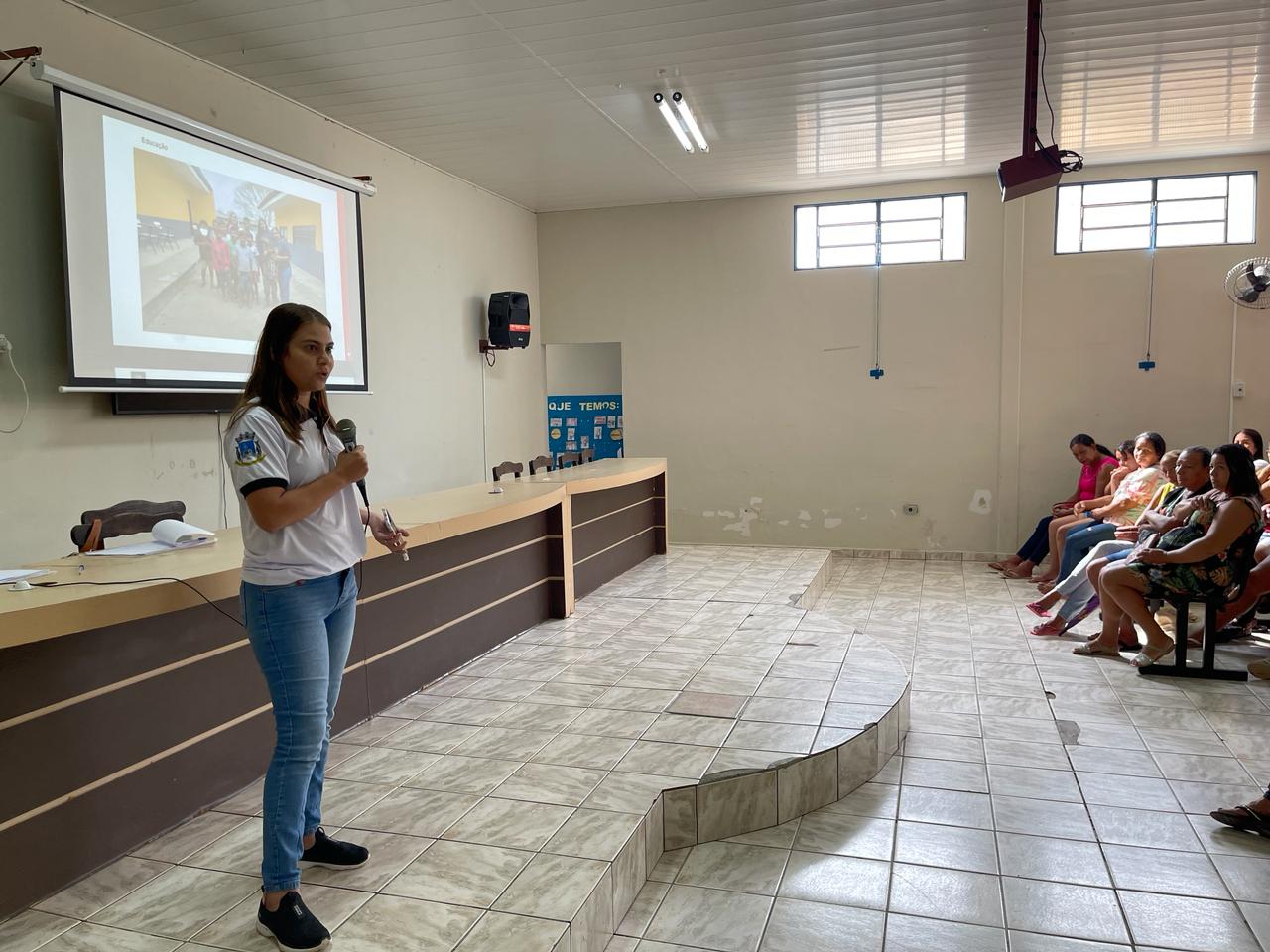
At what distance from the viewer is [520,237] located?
8.24 m

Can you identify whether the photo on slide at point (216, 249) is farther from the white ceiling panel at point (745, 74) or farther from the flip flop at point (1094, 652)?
the flip flop at point (1094, 652)

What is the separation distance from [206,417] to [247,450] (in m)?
3.11

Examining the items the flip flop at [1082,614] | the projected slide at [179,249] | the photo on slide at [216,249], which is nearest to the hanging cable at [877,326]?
the flip flop at [1082,614]

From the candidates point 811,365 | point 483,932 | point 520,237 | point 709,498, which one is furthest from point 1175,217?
point 483,932

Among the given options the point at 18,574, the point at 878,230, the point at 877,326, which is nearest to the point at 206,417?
the point at 18,574

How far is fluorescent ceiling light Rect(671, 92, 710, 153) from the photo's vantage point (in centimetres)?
531

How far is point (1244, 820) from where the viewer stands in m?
2.77

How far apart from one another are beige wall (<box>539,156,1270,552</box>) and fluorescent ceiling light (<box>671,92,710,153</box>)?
1.91 m

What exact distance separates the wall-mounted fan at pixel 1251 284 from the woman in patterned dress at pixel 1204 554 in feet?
9.67

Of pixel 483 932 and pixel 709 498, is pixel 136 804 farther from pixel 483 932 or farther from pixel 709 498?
pixel 709 498

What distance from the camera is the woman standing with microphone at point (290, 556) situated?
1.88 meters

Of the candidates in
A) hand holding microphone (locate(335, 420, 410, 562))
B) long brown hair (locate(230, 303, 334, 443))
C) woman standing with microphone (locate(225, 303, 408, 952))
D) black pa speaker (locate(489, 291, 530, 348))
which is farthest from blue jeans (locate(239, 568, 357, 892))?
black pa speaker (locate(489, 291, 530, 348))

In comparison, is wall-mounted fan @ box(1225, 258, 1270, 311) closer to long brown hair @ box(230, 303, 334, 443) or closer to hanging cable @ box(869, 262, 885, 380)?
hanging cable @ box(869, 262, 885, 380)

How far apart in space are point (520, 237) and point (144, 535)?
16.3 ft
